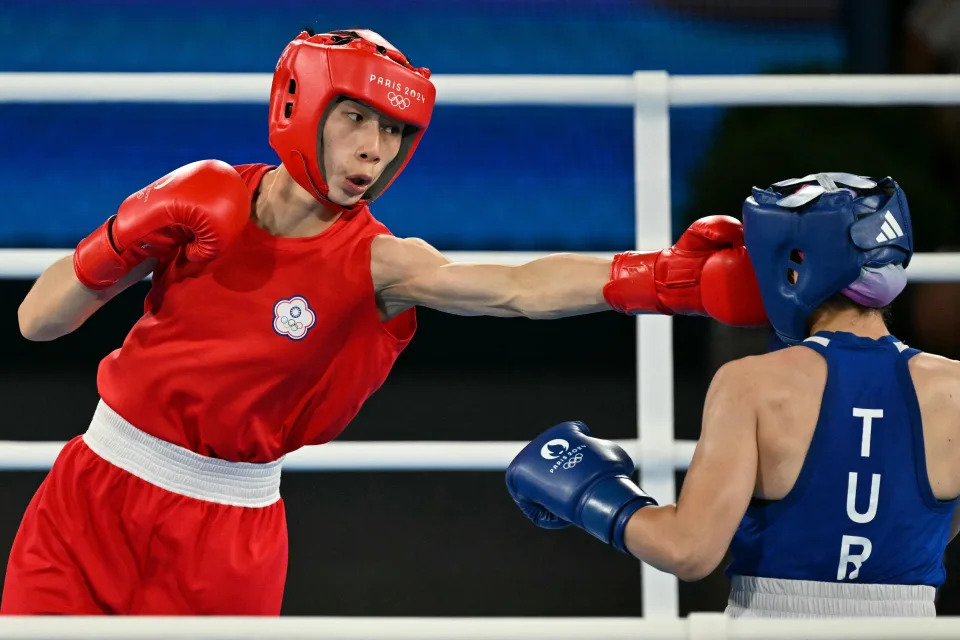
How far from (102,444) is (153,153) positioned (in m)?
3.63

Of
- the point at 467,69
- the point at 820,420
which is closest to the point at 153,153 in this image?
the point at 467,69

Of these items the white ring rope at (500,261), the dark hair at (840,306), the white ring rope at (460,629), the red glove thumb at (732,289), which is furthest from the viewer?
the white ring rope at (500,261)

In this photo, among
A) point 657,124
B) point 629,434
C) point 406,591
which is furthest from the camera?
point 629,434

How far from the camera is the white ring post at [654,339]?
1997 millimetres

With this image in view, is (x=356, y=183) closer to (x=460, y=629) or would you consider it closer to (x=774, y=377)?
(x=774, y=377)

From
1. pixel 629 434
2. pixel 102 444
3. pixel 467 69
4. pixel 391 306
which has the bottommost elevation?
pixel 629 434

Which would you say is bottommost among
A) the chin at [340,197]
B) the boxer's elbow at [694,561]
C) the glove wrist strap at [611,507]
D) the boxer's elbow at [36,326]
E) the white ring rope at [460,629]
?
the boxer's elbow at [694,561]

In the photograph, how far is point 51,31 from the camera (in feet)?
17.6

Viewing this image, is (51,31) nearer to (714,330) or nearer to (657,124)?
(714,330)

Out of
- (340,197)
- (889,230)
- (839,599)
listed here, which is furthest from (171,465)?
(889,230)

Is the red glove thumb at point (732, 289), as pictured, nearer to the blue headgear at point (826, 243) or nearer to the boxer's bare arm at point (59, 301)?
the blue headgear at point (826, 243)

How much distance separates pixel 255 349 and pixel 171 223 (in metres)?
0.22

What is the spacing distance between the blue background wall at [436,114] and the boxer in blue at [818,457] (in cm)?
382

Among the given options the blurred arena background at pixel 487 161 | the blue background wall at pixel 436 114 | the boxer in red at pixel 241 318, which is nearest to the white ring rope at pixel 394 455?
the boxer in red at pixel 241 318
